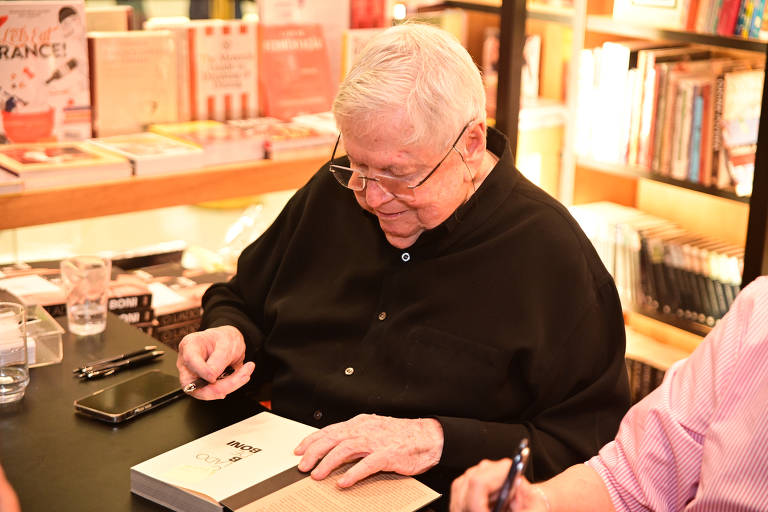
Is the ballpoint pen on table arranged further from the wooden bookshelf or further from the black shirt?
the wooden bookshelf

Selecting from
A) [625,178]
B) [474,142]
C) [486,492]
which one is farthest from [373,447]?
[625,178]

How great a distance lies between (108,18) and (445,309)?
1.65 meters

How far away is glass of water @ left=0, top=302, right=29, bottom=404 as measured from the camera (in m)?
1.68

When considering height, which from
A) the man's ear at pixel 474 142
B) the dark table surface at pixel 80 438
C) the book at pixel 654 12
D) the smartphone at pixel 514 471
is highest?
the book at pixel 654 12

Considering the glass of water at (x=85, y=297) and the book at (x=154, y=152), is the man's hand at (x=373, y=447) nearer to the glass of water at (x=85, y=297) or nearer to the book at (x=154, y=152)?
the glass of water at (x=85, y=297)

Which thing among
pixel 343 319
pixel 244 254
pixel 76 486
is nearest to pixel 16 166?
pixel 244 254

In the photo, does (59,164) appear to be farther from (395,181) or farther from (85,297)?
(395,181)

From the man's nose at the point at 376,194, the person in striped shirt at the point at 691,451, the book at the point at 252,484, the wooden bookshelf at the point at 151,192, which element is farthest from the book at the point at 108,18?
the person in striped shirt at the point at 691,451

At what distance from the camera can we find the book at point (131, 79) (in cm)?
274

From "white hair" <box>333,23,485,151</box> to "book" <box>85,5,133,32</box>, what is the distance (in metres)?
1.43

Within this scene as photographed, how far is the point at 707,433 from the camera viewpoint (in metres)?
1.35

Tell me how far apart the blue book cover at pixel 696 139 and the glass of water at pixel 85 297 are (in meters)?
1.81

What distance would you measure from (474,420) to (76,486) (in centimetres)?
65

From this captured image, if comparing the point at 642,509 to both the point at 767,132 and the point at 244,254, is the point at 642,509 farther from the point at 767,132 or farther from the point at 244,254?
the point at 767,132
